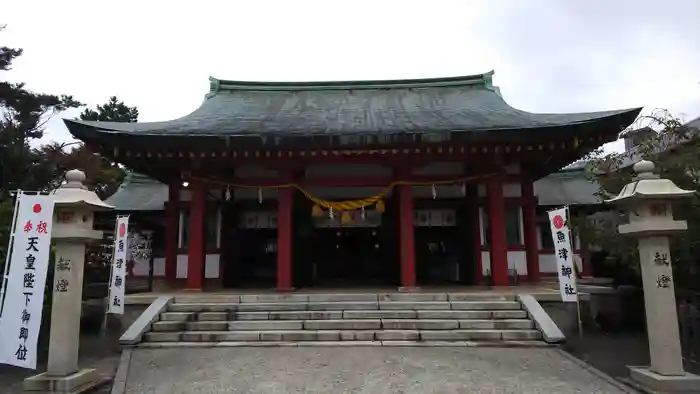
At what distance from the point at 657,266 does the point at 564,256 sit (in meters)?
2.40

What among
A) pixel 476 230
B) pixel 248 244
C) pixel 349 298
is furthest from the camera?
pixel 248 244

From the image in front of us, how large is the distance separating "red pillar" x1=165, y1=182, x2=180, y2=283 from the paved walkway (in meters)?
4.81

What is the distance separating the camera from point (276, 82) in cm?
1572

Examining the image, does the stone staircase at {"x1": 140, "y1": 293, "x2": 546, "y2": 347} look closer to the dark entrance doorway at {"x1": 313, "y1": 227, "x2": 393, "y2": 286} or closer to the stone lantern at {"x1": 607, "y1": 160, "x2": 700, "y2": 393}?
the stone lantern at {"x1": 607, "y1": 160, "x2": 700, "y2": 393}

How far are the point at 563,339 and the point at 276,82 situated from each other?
12.1 metres

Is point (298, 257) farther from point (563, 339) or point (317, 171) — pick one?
point (563, 339)

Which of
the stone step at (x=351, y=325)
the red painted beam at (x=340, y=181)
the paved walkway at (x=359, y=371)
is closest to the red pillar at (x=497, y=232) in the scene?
the red painted beam at (x=340, y=181)

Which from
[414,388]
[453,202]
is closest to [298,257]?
[453,202]

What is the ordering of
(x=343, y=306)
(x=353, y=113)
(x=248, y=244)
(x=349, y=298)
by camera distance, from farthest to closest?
(x=248, y=244), (x=353, y=113), (x=349, y=298), (x=343, y=306)

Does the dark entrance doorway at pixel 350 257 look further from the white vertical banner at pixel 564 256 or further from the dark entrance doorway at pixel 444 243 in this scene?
the white vertical banner at pixel 564 256

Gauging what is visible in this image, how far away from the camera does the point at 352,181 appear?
10945 mm

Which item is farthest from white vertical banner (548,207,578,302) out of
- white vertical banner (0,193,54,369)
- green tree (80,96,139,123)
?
green tree (80,96,139,123)

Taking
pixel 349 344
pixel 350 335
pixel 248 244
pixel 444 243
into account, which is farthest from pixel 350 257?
pixel 349 344

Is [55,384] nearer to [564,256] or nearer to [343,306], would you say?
[343,306]
